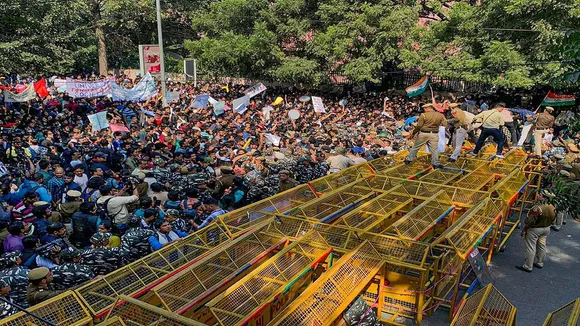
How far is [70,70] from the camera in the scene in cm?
3416

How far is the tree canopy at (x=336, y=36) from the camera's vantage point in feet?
61.8

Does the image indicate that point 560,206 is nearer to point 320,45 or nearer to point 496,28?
point 496,28

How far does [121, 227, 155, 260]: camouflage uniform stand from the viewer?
261 inches

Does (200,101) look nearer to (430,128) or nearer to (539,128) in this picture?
(430,128)

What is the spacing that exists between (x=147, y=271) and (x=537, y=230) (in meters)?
6.78

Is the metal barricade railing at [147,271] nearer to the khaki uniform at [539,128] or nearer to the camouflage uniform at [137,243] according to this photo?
the camouflage uniform at [137,243]

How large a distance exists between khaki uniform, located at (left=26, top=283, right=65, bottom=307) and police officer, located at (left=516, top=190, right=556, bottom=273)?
7563mm

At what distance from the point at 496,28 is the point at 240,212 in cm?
1675

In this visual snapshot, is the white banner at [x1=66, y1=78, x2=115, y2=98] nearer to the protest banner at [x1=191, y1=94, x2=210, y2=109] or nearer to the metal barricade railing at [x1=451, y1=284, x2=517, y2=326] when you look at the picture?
the protest banner at [x1=191, y1=94, x2=210, y2=109]

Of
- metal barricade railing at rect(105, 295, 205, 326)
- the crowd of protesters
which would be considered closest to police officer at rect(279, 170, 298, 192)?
the crowd of protesters

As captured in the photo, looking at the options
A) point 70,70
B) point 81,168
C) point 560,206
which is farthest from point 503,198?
point 70,70

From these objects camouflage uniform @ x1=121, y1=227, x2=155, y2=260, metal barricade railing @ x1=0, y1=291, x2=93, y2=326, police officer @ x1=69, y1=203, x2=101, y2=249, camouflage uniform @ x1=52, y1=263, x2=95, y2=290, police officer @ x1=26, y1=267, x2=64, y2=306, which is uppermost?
metal barricade railing @ x1=0, y1=291, x2=93, y2=326

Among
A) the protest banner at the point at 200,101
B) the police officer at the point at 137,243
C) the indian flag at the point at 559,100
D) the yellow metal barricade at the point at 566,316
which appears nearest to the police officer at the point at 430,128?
the yellow metal barricade at the point at 566,316

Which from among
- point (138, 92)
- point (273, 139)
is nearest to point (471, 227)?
point (273, 139)
